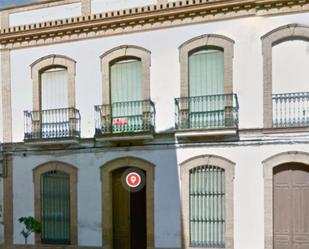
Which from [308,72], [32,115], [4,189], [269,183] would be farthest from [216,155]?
[4,189]

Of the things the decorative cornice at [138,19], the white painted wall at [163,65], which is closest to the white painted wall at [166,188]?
the white painted wall at [163,65]

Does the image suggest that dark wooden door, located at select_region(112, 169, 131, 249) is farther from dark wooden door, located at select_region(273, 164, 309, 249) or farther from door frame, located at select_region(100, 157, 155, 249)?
dark wooden door, located at select_region(273, 164, 309, 249)

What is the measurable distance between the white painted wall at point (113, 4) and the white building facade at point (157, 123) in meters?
0.04

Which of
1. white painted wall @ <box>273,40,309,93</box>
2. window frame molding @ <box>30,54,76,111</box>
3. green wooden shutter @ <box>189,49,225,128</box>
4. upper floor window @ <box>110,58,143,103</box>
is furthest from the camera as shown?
window frame molding @ <box>30,54,76,111</box>

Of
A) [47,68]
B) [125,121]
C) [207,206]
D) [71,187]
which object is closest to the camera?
[207,206]

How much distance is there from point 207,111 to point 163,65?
183 cm

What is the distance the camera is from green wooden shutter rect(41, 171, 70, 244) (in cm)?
1225

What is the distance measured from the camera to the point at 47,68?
41.5 ft

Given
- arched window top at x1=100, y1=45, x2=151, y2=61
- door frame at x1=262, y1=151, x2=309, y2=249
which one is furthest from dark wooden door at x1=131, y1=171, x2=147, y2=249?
arched window top at x1=100, y1=45, x2=151, y2=61

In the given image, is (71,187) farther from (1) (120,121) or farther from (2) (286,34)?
(2) (286,34)

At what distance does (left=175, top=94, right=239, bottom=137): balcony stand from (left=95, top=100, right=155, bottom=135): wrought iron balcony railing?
849mm

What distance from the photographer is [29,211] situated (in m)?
12.5

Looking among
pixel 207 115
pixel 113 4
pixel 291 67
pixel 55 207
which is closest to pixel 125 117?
pixel 207 115

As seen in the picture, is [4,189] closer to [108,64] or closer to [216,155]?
[108,64]
